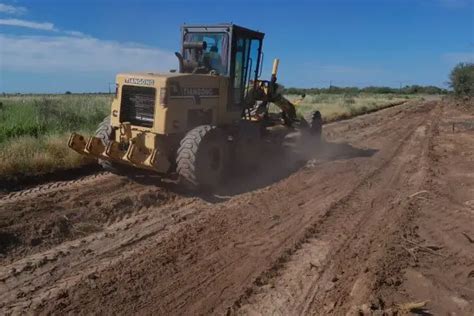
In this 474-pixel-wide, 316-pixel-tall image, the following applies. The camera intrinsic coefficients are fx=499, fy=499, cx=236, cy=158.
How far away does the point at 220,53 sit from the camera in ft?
33.8

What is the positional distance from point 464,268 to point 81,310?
14.0 feet

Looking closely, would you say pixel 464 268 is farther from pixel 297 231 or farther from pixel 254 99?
pixel 254 99

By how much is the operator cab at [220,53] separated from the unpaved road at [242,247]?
7.12 ft

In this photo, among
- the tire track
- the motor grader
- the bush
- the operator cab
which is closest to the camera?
the tire track

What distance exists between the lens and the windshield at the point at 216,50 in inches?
404

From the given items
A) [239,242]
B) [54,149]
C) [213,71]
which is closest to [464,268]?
[239,242]

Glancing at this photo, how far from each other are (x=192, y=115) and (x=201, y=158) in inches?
44.0

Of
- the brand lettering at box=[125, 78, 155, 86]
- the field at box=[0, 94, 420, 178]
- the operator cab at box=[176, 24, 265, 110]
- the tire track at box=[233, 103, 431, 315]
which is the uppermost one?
the operator cab at box=[176, 24, 265, 110]

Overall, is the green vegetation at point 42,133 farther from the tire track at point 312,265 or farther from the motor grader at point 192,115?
the tire track at point 312,265

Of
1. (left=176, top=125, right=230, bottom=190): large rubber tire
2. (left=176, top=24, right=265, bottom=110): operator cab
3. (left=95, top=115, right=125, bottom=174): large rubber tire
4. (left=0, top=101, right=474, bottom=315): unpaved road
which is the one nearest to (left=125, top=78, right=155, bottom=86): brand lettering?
(left=95, top=115, right=125, bottom=174): large rubber tire

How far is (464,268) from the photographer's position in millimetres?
5816

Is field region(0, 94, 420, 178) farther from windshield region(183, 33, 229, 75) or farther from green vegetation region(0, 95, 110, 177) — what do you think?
windshield region(183, 33, 229, 75)

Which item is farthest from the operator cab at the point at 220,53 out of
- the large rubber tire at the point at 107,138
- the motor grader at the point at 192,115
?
the large rubber tire at the point at 107,138

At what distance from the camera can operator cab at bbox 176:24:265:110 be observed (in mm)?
10219
